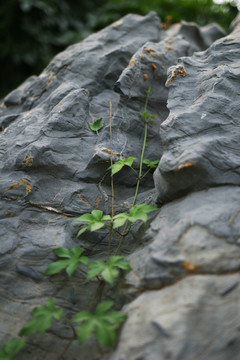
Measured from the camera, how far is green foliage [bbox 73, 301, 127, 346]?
159cm

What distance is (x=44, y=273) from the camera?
6.41 feet

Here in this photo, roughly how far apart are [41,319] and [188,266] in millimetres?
849

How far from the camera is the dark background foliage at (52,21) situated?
6.34m

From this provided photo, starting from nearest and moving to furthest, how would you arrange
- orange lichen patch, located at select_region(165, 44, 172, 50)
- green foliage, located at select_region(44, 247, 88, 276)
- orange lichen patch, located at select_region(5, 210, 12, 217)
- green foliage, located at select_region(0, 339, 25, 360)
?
green foliage, located at select_region(0, 339, 25, 360)
green foliage, located at select_region(44, 247, 88, 276)
orange lichen patch, located at select_region(5, 210, 12, 217)
orange lichen patch, located at select_region(165, 44, 172, 50)

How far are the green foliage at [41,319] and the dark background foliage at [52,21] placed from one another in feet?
18.5

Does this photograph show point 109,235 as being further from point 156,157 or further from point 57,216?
point 156,157

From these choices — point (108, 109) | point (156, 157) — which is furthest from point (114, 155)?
point (108, 109)

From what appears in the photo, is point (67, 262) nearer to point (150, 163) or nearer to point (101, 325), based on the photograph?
point (101, 325)

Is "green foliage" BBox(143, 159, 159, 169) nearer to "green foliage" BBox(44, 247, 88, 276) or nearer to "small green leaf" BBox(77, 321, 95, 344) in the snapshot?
"green foliage" BBox(44, 247, 88, 276)

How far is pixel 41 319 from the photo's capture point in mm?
1737

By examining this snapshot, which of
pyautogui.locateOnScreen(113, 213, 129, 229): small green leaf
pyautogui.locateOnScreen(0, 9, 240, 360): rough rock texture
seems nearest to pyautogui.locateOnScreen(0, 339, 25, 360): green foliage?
pyautogui.locateOnScreen(0, 9, 240, 360): rough rock texture

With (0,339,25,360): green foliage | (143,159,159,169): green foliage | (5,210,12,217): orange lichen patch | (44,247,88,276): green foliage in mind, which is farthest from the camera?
(143,159,159,169): green foliage

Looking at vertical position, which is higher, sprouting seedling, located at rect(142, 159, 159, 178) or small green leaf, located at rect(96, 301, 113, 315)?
sprouting seedling, located at rect(142, 159, 159, 178)

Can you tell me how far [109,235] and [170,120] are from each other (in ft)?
3.06
